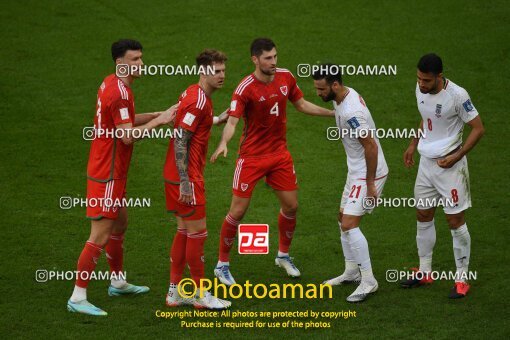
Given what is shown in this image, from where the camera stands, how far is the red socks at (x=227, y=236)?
1006cm

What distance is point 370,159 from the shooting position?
9.25m

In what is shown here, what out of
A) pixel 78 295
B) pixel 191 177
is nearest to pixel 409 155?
pixel 191 177

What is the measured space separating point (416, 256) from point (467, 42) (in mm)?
6709

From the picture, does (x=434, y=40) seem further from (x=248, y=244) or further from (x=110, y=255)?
(x=110, y=255)

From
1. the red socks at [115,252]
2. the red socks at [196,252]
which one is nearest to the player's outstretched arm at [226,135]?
the red socks at [196,252]

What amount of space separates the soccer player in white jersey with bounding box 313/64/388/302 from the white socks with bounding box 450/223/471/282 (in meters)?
0.88

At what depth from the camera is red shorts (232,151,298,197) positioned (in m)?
9.98

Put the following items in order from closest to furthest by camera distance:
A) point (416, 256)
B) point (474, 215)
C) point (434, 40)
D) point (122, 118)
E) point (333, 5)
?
point (122, 118) → point (416, 256) → point (474, 215) → point (434, 40) → point (333, 5)

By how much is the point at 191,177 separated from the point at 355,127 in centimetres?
173

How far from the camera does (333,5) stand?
1722 centimetres

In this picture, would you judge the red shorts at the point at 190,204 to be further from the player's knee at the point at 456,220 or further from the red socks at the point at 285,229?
the player's knee at the point at 456,220

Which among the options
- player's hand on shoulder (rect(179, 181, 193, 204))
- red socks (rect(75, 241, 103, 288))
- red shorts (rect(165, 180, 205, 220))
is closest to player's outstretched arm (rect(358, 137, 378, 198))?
red shorts (rect(165, 180, 205, 220))

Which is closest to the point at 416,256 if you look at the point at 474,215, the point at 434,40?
the point at 474,215

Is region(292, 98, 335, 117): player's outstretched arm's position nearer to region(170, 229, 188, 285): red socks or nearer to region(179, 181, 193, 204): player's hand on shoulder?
region(179, 181, 193, 204): player's hand on shoulder
